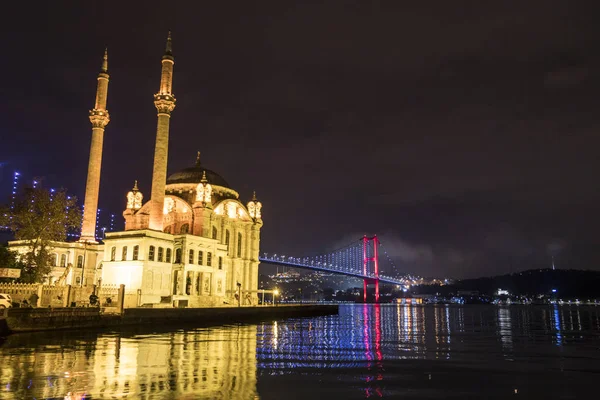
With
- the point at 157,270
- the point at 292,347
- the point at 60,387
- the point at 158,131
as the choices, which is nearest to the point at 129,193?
the point at 158,131

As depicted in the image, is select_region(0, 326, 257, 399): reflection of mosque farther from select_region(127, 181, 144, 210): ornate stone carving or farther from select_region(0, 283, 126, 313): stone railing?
select_region(127, 181, 144, 210): ornate stone carving

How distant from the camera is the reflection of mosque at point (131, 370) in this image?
12.5m

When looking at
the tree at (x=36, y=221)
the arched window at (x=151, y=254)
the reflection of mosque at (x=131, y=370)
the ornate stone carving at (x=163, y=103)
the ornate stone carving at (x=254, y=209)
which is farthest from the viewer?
the ornate stone carving at (x=254, y=209)

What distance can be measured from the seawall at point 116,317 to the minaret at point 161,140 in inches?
451

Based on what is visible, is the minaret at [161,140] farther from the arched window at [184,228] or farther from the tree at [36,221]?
the arched window at [184,228]

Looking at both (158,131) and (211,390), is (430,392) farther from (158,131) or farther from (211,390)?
(158,131)

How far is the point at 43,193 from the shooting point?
47188 millimetres

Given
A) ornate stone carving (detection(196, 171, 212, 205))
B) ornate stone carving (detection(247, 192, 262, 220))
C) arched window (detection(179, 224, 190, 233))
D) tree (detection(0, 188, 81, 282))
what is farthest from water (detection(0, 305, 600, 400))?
ornate stone carving (detection(247, 192, 262, 220))

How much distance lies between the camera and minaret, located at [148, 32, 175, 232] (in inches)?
2064

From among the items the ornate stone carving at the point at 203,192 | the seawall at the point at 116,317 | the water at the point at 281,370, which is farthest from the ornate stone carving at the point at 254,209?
the water at the point at 281,370

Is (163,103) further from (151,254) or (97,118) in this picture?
(151,254)

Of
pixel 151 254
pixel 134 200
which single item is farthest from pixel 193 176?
pixel 151 254

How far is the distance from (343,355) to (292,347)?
419 cm

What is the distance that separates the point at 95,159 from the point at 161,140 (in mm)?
9387
